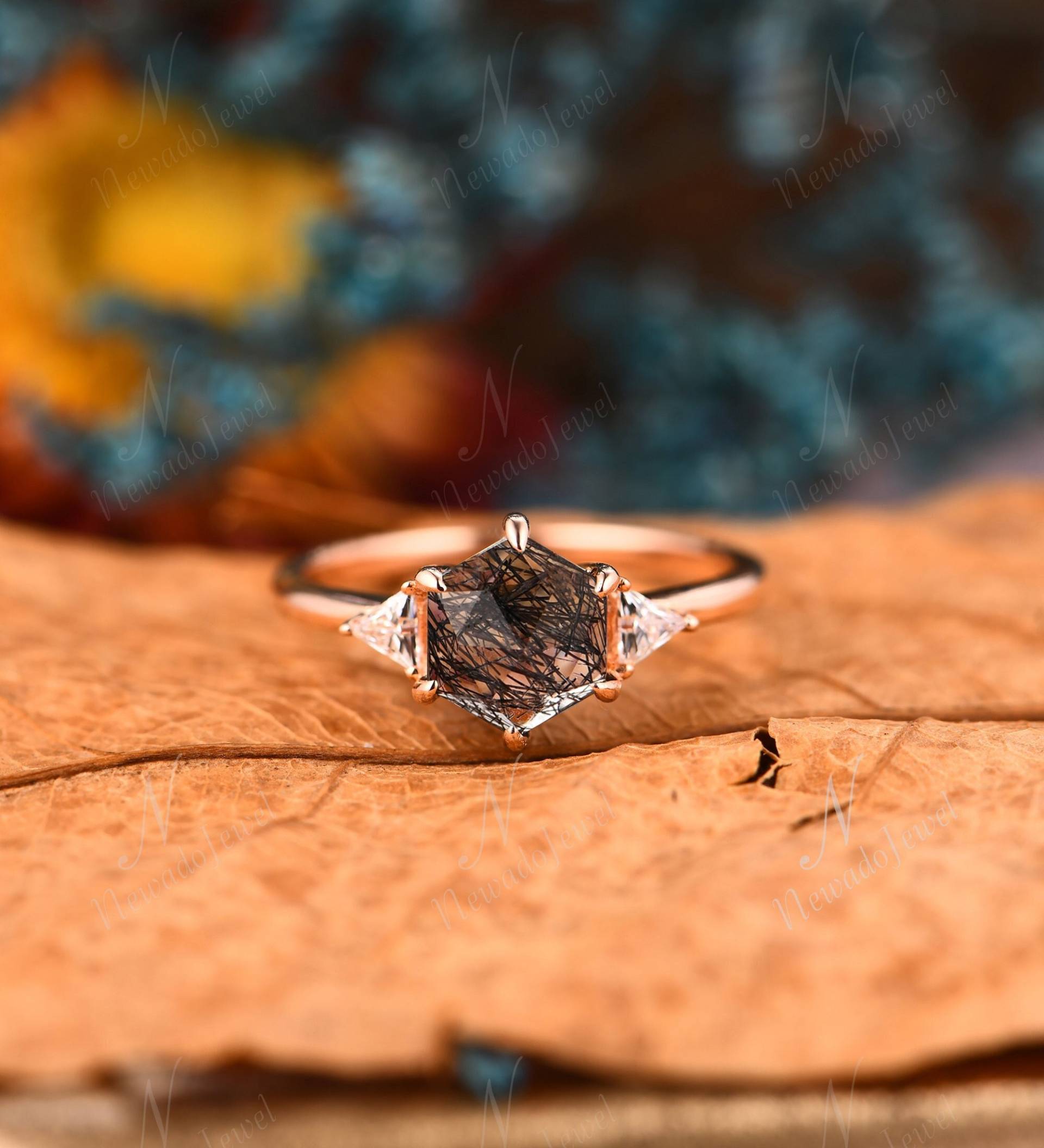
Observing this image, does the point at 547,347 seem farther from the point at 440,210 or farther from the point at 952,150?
the point at 952,150

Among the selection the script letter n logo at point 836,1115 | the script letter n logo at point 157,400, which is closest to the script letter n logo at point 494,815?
the script letter n logo at point 836,1115

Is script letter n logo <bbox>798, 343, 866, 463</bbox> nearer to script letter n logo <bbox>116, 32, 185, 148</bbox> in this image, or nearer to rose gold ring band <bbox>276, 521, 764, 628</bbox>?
rose gold ring band <bbox>276, 521, 764, 628</bbox>

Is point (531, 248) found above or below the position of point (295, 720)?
above

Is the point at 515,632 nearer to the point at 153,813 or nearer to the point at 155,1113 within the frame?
the point at 153,813

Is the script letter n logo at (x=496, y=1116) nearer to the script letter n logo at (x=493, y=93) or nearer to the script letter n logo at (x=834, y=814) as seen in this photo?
the script letter n logo at (x=834, y=814)

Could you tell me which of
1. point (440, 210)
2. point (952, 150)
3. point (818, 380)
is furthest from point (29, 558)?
point (952, 150)

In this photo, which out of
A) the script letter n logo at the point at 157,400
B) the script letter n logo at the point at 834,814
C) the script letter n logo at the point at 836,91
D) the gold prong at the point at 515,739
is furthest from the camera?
the script letter n logo at the point at 836,91

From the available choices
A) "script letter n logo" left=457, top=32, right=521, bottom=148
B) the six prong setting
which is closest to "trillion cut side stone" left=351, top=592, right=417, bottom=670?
the six prong setting
